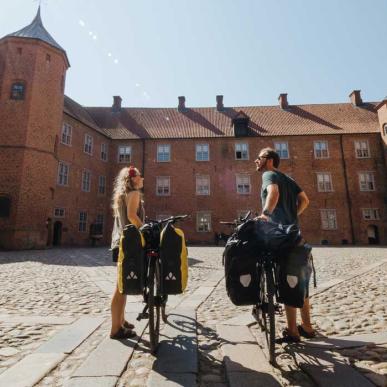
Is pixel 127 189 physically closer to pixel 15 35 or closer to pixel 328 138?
pixel 15 35

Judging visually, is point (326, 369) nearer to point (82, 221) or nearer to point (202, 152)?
point (82, 221)

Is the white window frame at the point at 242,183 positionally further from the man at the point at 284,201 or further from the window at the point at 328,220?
the man at the point at 284,201

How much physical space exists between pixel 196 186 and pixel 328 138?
41.4 ft

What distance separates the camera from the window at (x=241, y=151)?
25333 millimetres

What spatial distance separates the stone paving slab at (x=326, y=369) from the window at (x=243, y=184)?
875 inches

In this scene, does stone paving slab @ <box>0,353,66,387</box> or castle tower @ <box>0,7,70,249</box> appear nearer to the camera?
stone paving slab @ <box>0,353,66,387</box>

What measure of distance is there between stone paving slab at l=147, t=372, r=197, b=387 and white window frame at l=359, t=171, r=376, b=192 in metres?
26.4

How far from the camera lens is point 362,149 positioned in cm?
2477

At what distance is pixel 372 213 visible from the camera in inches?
934

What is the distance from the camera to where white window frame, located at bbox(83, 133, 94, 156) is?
23.3 m

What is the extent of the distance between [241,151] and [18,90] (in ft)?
57.6

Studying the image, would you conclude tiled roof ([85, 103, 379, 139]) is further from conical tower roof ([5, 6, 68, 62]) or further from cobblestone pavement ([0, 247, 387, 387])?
cobblestone pavement ([0, 247, 387, 387])

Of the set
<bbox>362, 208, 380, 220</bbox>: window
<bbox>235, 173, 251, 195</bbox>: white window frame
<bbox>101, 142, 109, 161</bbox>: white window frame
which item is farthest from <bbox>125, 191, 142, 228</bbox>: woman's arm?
<bbox>362, 208, 380, 220</bbox>: window

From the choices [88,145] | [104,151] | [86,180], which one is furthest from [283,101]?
[86,180]
